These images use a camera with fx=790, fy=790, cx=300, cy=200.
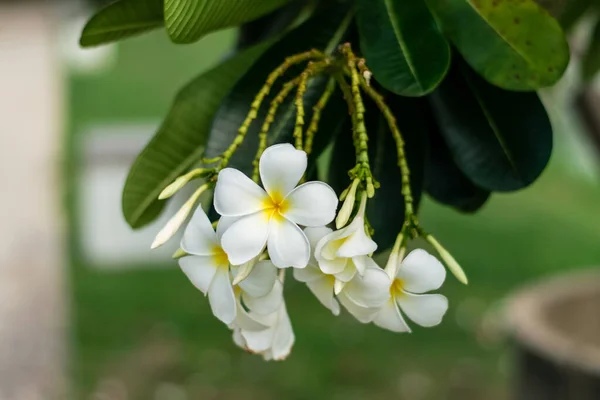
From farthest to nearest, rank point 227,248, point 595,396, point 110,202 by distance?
point 110,202 < point 595,396 < point 227,248

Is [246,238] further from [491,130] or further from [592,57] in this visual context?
[592,57]

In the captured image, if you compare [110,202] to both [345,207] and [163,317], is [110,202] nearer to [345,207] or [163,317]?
[163,317]

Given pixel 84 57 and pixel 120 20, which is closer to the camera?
pixel 120 20

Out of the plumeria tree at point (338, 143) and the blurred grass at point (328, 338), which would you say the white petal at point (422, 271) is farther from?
the blurred grass at point (328, 338)

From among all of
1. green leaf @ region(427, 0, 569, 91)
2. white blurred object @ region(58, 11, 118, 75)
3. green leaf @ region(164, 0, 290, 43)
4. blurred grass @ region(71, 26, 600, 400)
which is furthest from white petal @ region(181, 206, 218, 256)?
white blurred object @ region(58, 11, 118, 75)

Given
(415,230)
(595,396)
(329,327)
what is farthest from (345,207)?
(329,327)

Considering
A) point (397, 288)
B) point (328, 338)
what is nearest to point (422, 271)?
point (397, 288)
